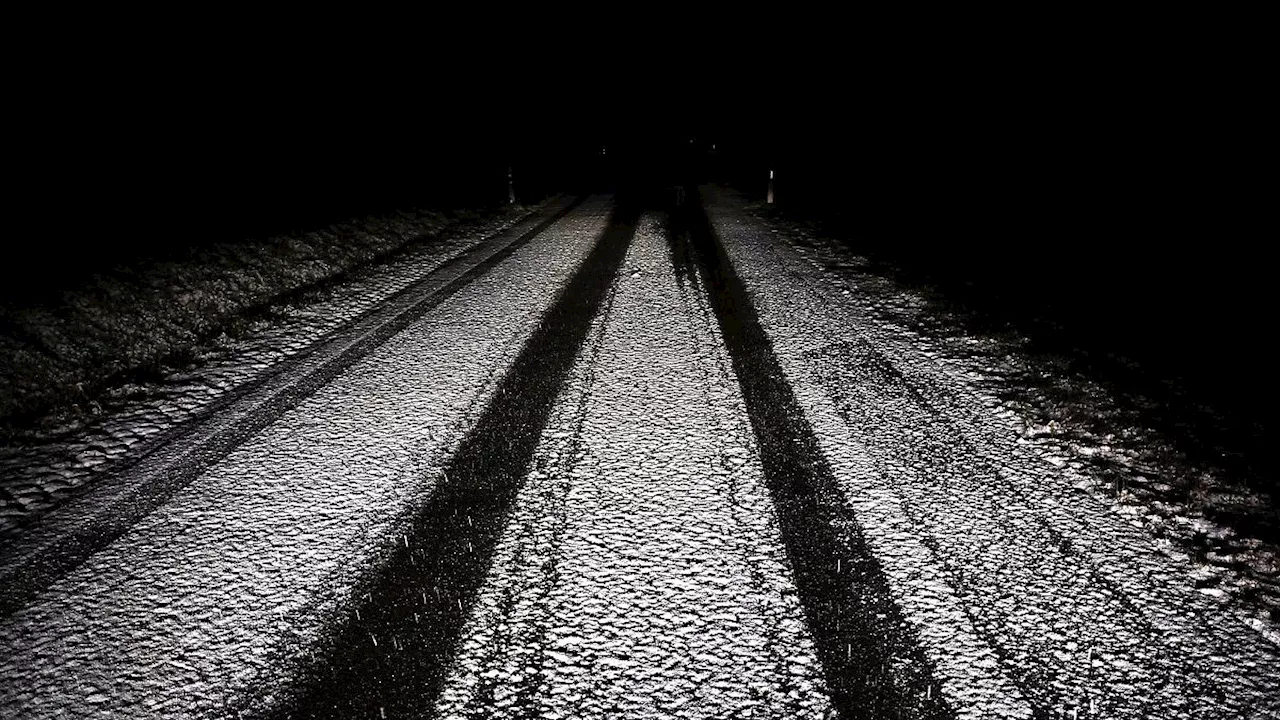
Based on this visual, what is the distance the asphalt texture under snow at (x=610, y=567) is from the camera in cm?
249

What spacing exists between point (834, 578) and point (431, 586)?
188 centimetres

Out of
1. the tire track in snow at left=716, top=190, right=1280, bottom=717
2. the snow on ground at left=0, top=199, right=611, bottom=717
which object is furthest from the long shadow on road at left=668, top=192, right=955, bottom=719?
the snow on ground at left=0, top=199, right=611, bottom=717

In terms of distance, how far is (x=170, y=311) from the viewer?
692 cm

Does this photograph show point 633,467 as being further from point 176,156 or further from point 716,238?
point 176,156

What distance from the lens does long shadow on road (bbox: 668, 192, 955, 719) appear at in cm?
245

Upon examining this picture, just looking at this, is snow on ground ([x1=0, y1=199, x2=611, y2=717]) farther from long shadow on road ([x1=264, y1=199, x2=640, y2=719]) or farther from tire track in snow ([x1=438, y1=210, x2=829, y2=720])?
tire track in snow ([x1=438, y1=210, x2=829, y2=720])

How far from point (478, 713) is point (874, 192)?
62.1ft

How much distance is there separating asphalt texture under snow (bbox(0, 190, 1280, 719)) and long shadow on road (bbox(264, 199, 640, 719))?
1 centimetres

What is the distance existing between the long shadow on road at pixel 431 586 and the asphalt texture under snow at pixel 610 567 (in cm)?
1

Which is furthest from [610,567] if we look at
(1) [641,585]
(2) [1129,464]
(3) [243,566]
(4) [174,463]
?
(2) [1129,464]

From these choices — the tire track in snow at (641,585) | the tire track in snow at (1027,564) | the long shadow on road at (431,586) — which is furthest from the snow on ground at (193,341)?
the tire track in snow at (1027,564)

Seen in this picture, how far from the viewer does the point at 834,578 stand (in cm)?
304

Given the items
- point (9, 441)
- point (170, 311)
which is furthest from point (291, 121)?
point (9, 441)

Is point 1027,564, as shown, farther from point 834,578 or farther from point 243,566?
point 243,566
